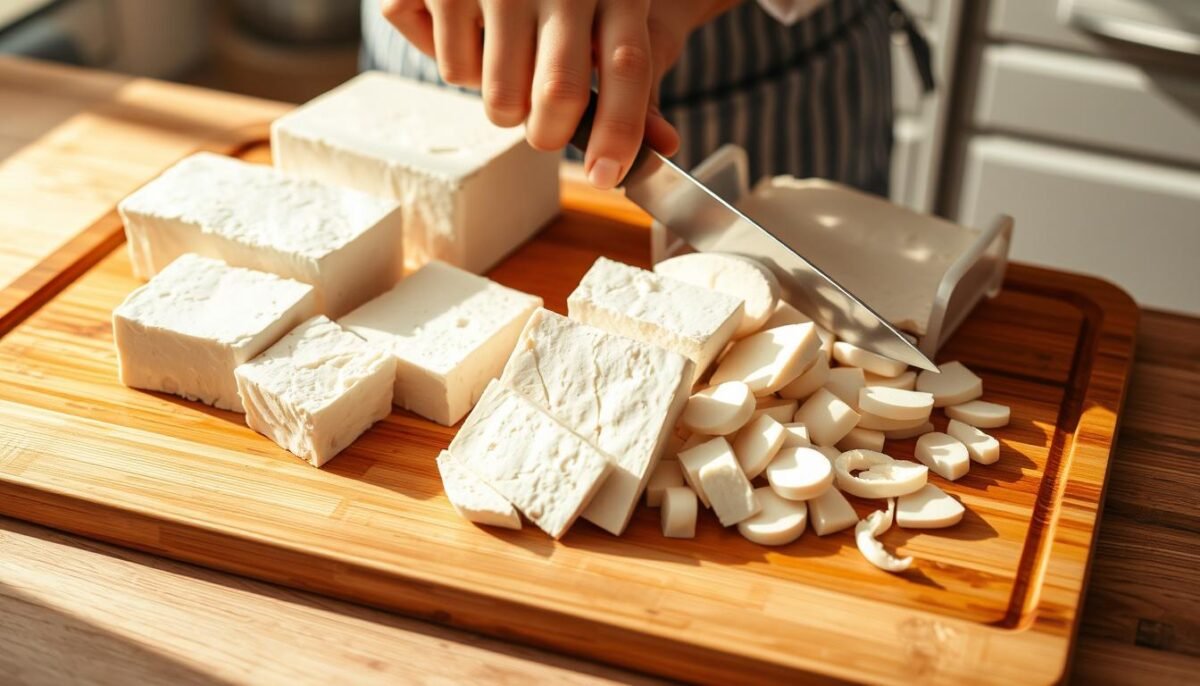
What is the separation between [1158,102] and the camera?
2.73 metres

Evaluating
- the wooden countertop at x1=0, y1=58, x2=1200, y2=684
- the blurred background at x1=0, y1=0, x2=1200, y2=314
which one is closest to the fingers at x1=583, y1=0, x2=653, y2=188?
the wooden countertop at x1=0, y1=58, x2=1200, y2=684

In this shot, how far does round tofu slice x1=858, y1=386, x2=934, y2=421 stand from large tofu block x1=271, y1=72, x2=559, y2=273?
0.57 meters

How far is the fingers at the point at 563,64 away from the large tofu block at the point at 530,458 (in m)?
0.34

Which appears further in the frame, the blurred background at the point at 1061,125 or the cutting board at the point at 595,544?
the blurred background at the point at 1061,125

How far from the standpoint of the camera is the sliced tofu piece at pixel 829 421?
1257 millimetres

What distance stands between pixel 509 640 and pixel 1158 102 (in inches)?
89.8

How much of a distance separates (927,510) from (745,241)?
0.41 metres

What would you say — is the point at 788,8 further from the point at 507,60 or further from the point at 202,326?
the point at 202,326

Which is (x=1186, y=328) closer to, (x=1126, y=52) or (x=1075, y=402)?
(x=1075, y=402)

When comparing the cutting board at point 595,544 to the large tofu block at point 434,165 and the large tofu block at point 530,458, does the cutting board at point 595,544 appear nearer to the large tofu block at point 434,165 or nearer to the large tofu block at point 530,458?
the large tofu block at point 530,458

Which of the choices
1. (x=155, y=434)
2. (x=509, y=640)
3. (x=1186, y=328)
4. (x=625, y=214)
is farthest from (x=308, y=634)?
(x=1186, y=328)

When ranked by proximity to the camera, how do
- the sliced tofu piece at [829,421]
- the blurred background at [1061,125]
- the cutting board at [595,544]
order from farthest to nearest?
the blurred background at [1061,125] → the sliced tofu piece at [829,421] → the cutting board at [595,544]

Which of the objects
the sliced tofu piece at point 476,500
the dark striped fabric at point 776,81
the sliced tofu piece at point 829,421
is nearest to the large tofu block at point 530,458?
the sliced tofu piece at point 476,500

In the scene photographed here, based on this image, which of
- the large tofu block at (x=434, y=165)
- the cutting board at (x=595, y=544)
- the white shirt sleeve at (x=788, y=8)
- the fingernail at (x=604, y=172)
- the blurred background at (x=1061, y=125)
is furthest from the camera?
the blurred background at (x=1061, y=125)
